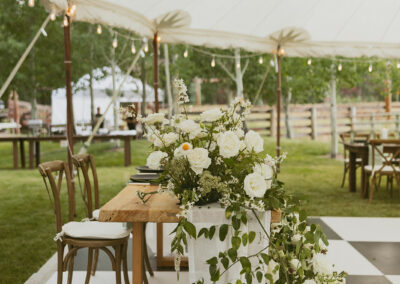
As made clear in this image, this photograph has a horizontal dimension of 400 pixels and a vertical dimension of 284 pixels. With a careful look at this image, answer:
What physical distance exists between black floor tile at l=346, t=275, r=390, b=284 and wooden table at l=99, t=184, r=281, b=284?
1358mm

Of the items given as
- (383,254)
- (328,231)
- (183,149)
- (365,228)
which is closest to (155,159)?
(183,149)

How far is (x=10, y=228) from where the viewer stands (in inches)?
183

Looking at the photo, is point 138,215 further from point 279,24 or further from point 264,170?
point 279,24

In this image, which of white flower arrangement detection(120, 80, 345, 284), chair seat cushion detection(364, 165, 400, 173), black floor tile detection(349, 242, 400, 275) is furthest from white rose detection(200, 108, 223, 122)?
chair seat cushion detection(364, 165, 400, 173)

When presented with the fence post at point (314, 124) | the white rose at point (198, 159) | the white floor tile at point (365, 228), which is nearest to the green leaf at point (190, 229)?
the white rose at point (198, 159)

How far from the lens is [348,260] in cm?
355

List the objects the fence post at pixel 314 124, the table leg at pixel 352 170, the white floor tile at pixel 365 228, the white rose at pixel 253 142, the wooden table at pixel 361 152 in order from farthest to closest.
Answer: the fence post at pixel 314 124, the table leg at pixel 352 170, the wooden table at pixel 361 152, the white floor tile at pixel 365 228, the white rose at pixel 253 142

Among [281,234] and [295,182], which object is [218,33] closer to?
[295,182]

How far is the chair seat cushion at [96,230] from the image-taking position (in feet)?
8.18

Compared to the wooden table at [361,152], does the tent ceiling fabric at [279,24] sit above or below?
above

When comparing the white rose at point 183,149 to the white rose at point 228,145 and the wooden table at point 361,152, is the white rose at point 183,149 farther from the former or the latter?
the wooden table at point 361,152

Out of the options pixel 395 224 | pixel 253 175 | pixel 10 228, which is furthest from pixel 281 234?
pixel 10 228

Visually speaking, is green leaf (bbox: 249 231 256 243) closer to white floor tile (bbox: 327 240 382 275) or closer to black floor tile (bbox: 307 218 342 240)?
white floor tile (bbox: 327 240 382 275)

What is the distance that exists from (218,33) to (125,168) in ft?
10.5
